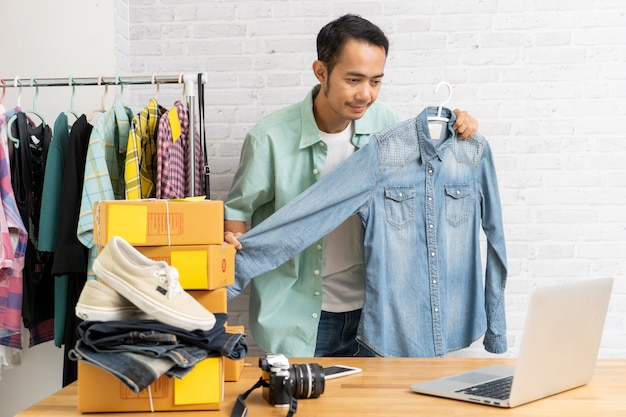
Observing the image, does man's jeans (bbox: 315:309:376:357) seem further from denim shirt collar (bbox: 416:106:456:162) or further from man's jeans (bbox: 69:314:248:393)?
man's jeans (bbox: 69:314:248:393)

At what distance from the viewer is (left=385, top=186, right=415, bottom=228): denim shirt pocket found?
8.95 feet

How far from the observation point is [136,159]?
2.79 metres

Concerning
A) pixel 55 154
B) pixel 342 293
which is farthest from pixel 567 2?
pixel 55 154

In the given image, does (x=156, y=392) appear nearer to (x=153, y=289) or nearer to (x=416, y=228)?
(x=153, y=289)

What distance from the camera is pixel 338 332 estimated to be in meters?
2.89

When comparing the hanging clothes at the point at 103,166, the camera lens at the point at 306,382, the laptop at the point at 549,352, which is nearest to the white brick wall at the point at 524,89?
the hanging clothes at the point at 103,166

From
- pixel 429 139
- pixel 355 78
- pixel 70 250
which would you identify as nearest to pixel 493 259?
pixel 429 139

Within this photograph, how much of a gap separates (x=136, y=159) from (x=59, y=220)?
38 cm

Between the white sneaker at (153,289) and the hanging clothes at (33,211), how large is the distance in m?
1.42

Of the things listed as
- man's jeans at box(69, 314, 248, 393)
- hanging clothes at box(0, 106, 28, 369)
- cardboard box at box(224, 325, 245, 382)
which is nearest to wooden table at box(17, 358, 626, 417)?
cardboard box at box(224, 325, 245, 382)

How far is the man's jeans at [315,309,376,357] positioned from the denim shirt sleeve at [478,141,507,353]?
1.65 ft

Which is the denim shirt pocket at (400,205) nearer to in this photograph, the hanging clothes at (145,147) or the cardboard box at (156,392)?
the hanging clothes at (145,147)

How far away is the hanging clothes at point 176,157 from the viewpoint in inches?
110

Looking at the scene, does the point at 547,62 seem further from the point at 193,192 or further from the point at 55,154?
the point at 55,154
